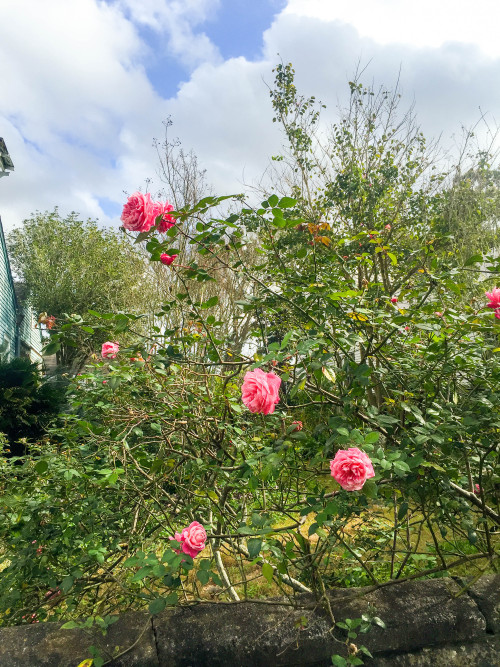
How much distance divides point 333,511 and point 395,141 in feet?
28.6

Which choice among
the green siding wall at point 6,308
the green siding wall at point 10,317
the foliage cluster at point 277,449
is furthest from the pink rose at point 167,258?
the green siding wall at point 6,308

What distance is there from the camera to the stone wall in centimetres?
146

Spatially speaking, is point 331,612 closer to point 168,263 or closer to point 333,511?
point 333,511

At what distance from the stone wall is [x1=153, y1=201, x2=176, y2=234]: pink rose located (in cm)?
139

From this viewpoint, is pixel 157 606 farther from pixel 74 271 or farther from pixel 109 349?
pixel 74 271

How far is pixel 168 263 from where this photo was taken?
1999 mm

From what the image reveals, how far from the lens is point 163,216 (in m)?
1.88

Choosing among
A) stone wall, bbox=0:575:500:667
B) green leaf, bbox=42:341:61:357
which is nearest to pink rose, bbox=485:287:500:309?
stone wall, bbox=0:575:500:667

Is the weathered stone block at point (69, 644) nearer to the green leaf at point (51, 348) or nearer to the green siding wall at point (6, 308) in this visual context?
the green leaf at point (51, 348)

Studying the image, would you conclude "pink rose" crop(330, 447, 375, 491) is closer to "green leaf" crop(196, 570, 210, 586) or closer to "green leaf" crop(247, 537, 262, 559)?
"green leaf" crop(247, 537, 262, 559)

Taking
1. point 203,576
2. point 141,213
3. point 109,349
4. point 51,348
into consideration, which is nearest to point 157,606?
point 203,576

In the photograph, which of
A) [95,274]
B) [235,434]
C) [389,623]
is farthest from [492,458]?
[95,274]

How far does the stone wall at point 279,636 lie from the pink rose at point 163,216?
4.56ft

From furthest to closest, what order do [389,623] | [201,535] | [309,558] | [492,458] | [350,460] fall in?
1. [492,458]
2. [309,558]
3. [389,623]
4. [201,535]
5. [350,460]
